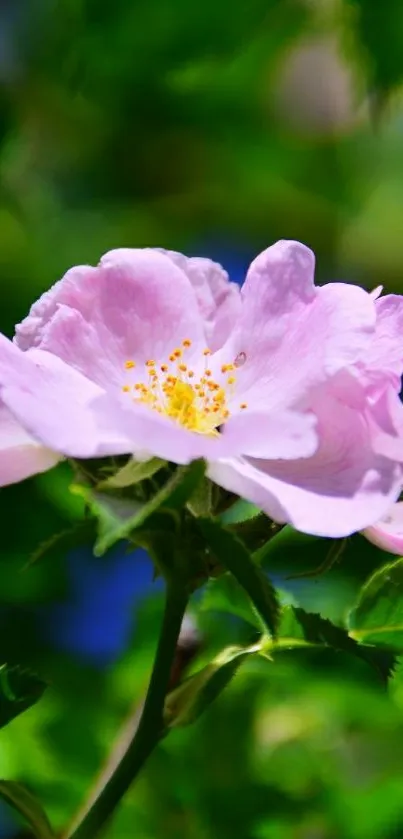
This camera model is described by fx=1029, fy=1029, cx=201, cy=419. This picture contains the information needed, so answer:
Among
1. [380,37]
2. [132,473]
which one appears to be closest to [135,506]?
[132,473]

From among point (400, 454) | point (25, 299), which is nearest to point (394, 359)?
point (400, 454)

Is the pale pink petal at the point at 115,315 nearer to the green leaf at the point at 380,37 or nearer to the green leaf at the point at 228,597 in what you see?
the green leaf at the point at 228,597

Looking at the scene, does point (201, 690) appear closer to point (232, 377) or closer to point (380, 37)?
point (232, 377)

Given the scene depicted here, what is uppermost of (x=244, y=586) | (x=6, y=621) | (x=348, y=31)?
(x=348, y=31)

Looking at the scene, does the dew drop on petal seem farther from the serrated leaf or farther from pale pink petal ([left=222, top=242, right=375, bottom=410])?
the serrated leaf

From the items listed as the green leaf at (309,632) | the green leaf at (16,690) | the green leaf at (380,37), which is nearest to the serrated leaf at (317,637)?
the green leaf at (309,632)

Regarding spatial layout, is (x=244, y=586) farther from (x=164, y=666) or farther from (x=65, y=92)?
(x=65, y=92)
